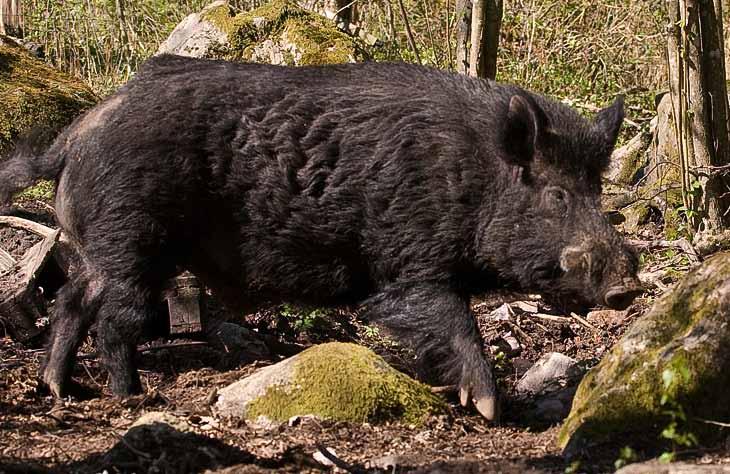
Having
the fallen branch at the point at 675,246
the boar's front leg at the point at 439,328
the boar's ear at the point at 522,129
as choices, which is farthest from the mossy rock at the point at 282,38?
the boar's front leg at the point at 439,328

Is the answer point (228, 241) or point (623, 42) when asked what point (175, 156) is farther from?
point (623, 42)

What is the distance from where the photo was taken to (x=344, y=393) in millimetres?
5168

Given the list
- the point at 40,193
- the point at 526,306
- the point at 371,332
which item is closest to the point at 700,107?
the point at 526,306

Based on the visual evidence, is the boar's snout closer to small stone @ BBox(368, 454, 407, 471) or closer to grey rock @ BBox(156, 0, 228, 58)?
small stone @ BBox(368, 454, 407, 471)

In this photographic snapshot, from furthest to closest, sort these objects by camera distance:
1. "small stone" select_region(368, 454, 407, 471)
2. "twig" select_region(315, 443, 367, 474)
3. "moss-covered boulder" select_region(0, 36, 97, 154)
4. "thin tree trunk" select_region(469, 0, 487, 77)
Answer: "moss-covered boulder" select_region(0, 36, 97, 154) → "thin tree trunk" select_region(469, 0, 487, 77) → "small stone" select_region(368, 454, 407, 471) → "twig" select_region(315, 443, 367, 474)

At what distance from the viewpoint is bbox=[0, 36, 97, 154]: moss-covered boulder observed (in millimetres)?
8805

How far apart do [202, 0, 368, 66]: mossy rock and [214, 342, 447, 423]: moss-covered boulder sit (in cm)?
413

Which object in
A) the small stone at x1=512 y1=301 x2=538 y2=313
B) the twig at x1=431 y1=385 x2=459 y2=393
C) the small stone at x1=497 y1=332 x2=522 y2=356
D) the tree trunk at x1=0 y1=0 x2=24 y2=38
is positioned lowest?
the twig at x1=431 y1=385 x2=459 y2=393

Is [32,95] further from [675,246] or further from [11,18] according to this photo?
[675,246]

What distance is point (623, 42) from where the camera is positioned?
1343 cm

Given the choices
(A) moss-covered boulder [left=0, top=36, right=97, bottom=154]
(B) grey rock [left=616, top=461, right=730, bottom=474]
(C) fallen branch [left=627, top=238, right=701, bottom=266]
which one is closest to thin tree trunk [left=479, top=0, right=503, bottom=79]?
(C) fallen branch [left=627, top=238, right=701, bottom=266]

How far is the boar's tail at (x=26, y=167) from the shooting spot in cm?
612

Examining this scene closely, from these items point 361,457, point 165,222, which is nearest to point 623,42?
point 165,222

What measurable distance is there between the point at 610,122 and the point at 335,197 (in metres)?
1.67
